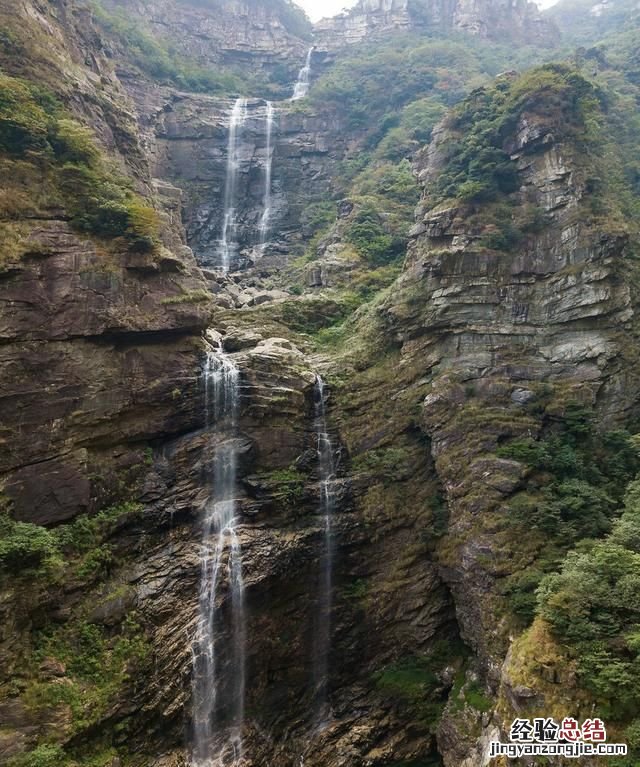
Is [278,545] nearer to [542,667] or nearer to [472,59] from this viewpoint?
[542,667]

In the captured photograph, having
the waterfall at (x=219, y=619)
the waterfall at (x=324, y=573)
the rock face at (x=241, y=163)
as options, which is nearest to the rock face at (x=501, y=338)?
the waterfall at (x=324, y=573)

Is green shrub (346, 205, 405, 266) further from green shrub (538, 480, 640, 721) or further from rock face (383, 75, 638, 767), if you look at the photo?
green shrub (538, 480, 640, 721)

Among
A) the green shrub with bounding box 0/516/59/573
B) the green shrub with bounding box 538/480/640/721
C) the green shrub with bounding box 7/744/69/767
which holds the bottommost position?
the green shrub with bounding box 7/744/69/767

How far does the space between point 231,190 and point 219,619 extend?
33020mm

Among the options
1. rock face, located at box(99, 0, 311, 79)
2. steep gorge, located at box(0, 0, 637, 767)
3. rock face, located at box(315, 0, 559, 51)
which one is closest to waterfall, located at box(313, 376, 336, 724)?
steep gorge, located at box(0, 0, 637, 767)

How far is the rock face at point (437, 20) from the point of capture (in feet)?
188

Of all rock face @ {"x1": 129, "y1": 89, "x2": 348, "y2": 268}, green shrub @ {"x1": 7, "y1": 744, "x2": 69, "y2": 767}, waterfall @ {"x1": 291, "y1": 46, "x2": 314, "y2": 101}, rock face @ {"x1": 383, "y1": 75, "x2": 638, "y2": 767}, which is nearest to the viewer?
green shrub @ {"x1": 7, "y1": 744, "x2": 69, "y2": 767}

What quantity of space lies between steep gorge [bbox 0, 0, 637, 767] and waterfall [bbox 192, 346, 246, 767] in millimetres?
105

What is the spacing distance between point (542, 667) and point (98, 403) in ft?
43.6

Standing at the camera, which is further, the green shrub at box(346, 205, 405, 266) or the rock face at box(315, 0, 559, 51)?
the rock face at box(315, 0, 559, 51)

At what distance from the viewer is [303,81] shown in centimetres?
5278

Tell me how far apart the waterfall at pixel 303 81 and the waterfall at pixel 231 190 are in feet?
28.6

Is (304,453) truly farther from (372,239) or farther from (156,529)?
(372,239)

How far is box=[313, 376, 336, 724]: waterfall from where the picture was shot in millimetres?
16938
